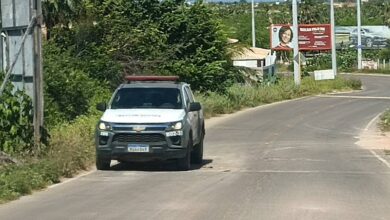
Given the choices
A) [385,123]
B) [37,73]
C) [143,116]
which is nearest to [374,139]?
[385,123]

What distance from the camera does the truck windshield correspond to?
17.5m

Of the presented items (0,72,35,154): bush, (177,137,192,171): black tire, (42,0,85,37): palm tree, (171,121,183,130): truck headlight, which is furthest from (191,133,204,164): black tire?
(42,0,85,37): palm tree

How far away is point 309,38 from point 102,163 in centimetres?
5506

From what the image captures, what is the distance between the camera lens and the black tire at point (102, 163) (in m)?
16.9

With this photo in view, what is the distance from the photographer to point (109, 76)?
1367 inches

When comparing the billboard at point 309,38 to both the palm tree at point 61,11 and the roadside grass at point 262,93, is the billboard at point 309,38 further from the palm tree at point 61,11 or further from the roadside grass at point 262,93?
A: the palm tree at point 61,11

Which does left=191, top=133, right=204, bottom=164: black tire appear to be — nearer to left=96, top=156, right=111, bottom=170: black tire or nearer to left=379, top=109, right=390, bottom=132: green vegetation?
left=96, top=156, right=111, bottom=170: black tire

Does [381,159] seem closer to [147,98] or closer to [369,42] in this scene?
[147,98]

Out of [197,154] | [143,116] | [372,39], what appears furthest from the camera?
[372,39]

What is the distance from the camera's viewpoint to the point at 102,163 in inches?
671

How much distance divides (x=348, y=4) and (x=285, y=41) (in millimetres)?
134360

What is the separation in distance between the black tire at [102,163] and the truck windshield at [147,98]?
1.29 meters

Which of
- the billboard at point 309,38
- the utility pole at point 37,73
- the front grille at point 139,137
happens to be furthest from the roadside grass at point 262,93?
the front grille at point 139,137

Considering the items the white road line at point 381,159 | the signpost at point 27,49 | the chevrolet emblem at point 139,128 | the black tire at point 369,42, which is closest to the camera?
the chevrolet emblem at point 139,128
